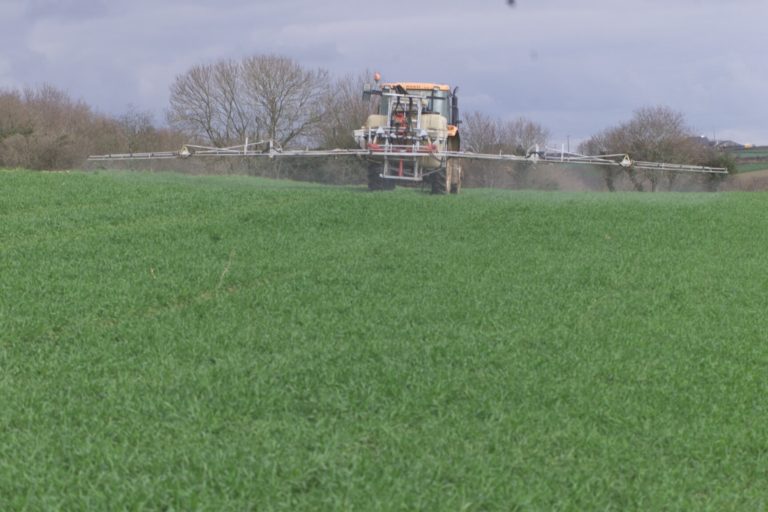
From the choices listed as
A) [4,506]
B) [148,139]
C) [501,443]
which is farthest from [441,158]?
[148,139]

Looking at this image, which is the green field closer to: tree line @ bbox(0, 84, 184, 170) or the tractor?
the tractor

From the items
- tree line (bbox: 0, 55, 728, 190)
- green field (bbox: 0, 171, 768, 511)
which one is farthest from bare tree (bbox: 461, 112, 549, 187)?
green field (bbox: 0, 171, 768, 511)

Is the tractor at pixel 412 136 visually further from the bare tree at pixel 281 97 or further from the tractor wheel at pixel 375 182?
the bare tree at pixel 281 97

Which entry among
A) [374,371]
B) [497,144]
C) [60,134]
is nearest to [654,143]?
[497,144]

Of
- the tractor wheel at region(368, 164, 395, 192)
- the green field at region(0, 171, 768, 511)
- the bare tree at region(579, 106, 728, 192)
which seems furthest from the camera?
the bare tree at region(579, 106, 728, 192)

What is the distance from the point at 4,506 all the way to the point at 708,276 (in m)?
8.59

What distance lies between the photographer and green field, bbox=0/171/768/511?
4.57m

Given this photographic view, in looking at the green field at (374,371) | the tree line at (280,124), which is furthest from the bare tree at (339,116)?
the green field at (374,371)

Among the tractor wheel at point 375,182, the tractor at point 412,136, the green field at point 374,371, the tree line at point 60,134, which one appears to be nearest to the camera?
the green field at point 374,371

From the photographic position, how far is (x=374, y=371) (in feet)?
20.7

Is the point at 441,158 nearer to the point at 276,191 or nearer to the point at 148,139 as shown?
the point at 276,191

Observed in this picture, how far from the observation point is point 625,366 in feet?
22.0

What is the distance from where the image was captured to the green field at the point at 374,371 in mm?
4574

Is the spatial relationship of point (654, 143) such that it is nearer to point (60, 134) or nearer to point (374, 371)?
point (60, 134)
